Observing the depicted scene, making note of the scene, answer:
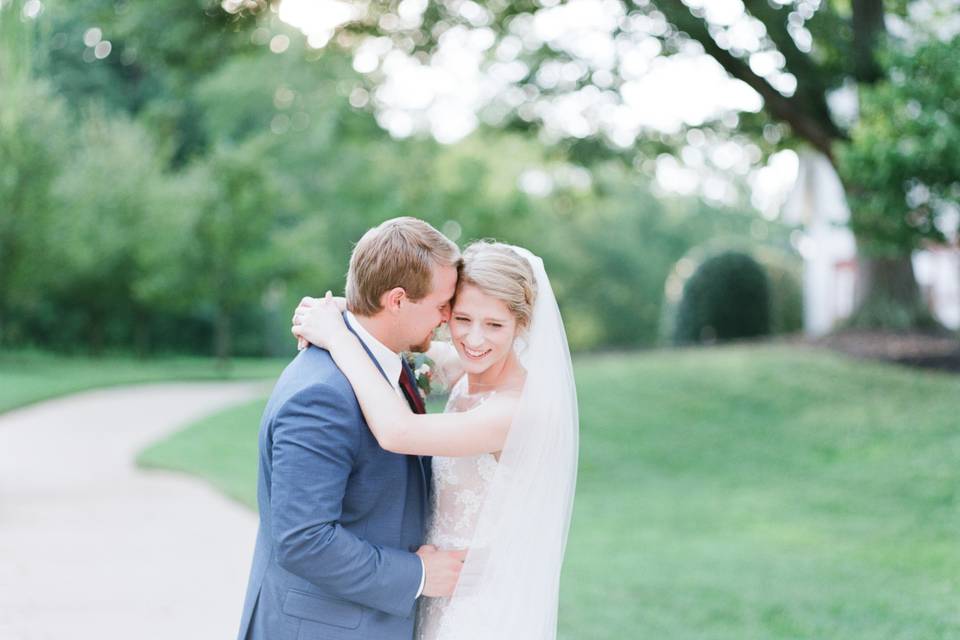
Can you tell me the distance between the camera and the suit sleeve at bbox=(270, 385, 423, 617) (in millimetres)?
2561

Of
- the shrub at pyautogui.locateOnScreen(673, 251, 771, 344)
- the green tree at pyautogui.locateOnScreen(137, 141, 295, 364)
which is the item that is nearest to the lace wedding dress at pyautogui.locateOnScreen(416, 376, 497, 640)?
the shrub at pyautogui.locateOnScreen(673, 251, 771, 344)

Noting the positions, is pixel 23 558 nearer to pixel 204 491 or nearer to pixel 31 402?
pixel 204 491

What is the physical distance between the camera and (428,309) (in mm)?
2982

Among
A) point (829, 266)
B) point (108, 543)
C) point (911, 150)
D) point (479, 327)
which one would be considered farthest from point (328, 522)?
point (829, 266)

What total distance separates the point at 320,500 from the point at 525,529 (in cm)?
83

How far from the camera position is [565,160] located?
1898 cm

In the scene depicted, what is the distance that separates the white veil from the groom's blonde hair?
1.72 feet

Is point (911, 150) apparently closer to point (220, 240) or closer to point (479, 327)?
point (479, 327)

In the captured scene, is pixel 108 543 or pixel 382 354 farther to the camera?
pixel 108 543

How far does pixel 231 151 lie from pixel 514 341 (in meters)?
26.5

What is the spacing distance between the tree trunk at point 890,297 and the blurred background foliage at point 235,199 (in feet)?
15.1

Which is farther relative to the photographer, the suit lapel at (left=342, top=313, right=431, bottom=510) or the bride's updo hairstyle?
the bride's updo hairstyle

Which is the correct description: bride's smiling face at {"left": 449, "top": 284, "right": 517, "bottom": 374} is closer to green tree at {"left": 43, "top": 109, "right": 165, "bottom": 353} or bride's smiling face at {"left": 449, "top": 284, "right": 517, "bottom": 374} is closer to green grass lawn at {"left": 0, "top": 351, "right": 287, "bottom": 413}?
green grass lawn at {"left": 0, "top": 351, "right": 287, "bottom": 413}

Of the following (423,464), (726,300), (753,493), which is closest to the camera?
(423,464)
